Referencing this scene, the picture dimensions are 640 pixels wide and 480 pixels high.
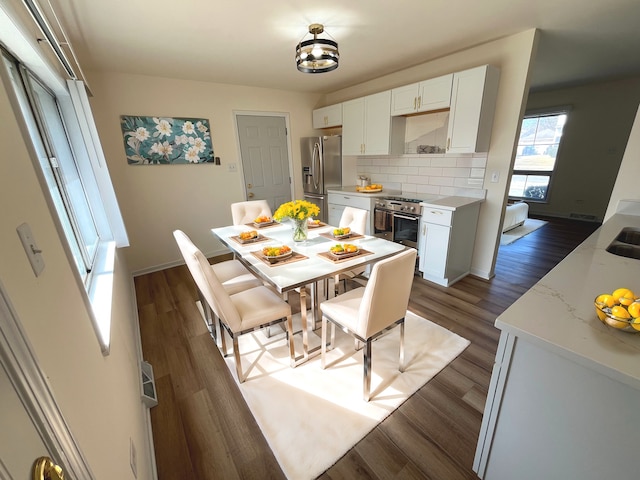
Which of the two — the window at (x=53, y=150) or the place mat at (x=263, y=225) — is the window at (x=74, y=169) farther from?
the place mat at (x=263, y=225)

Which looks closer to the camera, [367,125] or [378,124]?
[378,124]

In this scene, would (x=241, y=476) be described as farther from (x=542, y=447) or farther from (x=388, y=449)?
(x=542, y=447)

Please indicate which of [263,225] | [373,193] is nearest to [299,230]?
[263,225]

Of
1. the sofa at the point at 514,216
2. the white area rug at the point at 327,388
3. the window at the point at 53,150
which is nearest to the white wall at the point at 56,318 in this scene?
the window at the point at 53,150

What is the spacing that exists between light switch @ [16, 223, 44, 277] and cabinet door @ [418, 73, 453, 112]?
328 cm

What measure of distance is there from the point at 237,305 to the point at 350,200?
2.47 metres

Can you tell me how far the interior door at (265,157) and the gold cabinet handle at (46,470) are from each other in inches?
156

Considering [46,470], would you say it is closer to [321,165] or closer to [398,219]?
[398,219]

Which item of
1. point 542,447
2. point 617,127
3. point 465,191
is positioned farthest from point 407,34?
point 617,127

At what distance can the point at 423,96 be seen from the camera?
2.98 meters

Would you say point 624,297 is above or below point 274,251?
above

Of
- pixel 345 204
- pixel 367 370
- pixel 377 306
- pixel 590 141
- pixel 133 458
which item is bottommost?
pixel 367 370

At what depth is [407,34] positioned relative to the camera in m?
2.41

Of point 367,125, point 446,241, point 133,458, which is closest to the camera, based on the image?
point 133,458
